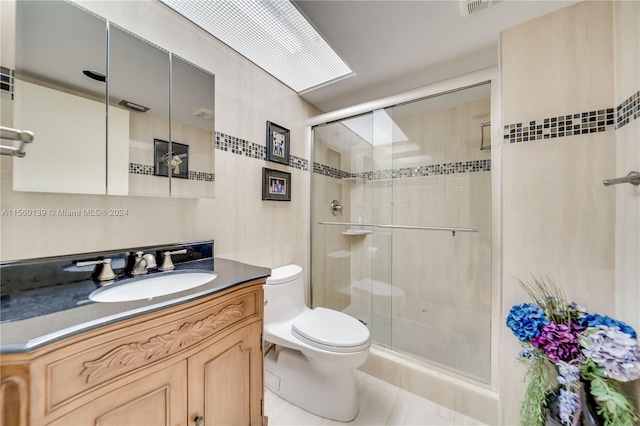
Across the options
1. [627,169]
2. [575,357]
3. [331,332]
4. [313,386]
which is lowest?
[313,386]

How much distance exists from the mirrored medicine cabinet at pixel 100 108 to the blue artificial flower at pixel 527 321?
1.69 m

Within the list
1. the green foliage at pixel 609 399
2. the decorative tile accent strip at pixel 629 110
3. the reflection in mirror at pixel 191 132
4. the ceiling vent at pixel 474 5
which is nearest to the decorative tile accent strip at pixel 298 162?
the reflection in mirror at pixel 191 132

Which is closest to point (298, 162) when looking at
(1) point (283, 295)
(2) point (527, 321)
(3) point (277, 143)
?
(3) point (277, 143)

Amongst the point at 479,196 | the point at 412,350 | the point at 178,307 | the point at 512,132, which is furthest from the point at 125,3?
the point at 412,350

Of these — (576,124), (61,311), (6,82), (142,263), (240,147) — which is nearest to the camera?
(61,311)

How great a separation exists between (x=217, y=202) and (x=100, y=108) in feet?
2.12

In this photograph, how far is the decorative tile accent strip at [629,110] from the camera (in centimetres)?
88

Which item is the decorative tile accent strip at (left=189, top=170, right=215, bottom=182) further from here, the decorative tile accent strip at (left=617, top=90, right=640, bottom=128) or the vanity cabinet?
the decorative tile accent strip at (left=617, top=90, right=640, bottom=128)

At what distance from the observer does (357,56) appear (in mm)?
1551

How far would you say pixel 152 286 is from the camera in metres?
1.01

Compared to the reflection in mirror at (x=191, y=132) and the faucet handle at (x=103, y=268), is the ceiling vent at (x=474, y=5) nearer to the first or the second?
the reflection in mirror at (x=191, y=132)

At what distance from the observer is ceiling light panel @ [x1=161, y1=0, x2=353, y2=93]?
3.88 feet

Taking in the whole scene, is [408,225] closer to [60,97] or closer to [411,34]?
[411,34]

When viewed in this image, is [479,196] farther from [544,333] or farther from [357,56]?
[357,56]
